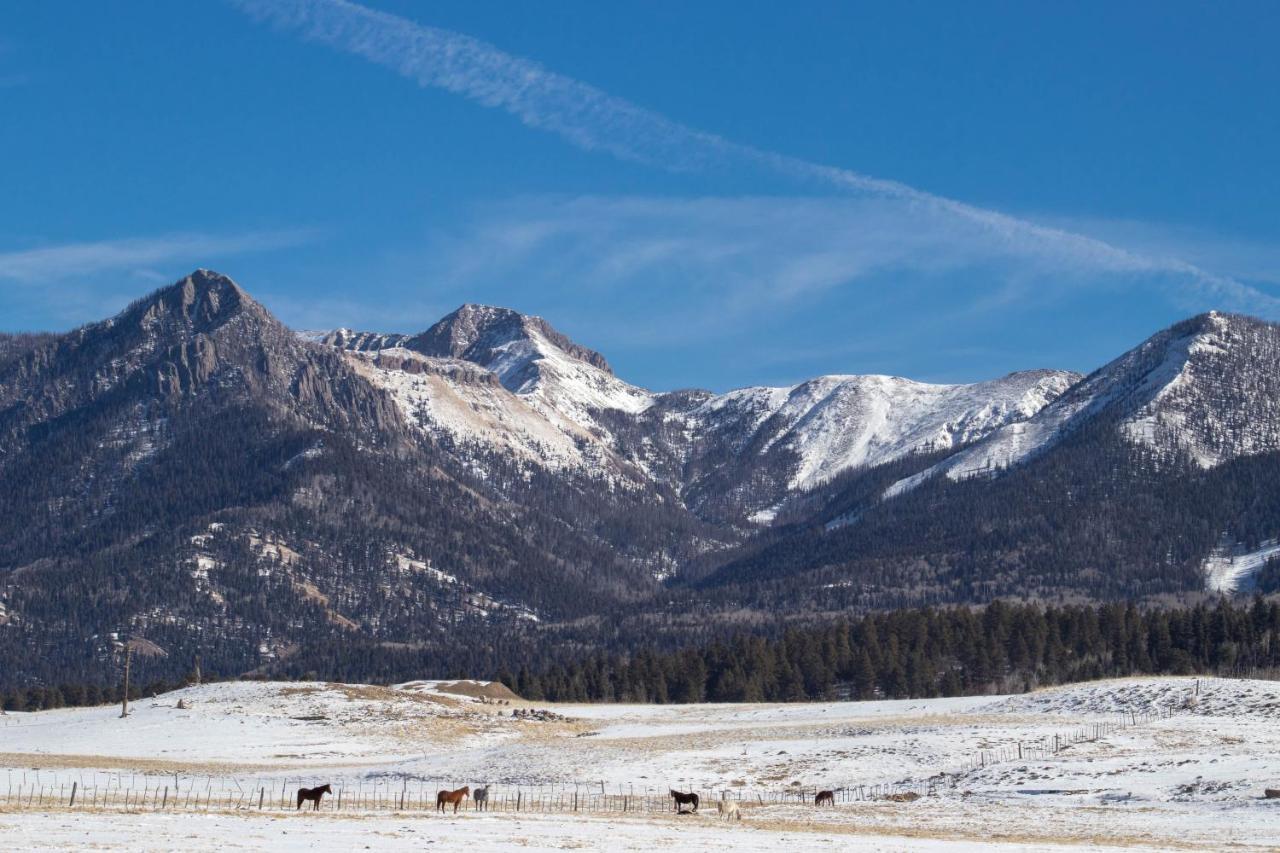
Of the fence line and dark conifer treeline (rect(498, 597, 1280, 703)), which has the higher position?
dark conifer treeline (rect(498, 597, 1280, 703))

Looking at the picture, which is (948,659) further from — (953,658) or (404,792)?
(404,792)

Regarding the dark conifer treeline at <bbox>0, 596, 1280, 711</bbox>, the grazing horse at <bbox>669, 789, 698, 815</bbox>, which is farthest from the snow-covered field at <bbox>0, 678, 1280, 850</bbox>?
the dark conifer treeline at <bbox>0, 596, 1280, 711</bbox>

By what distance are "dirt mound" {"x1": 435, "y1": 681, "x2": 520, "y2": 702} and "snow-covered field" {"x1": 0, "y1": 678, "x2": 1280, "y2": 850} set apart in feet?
67.8

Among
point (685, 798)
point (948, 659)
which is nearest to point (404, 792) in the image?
point (685, 798)

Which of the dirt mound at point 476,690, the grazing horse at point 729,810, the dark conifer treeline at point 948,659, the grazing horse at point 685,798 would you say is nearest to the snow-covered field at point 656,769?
the grazing horse at point 729,810

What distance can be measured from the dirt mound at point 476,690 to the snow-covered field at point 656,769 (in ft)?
67.8

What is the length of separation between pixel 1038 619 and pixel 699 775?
116318mm

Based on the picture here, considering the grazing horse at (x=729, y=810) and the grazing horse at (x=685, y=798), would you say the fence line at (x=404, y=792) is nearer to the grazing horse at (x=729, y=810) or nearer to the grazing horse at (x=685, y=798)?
the grazing horse at (x=685, y=798)

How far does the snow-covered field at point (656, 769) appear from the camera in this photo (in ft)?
170

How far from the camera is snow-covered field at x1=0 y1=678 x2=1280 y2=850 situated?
51688mm

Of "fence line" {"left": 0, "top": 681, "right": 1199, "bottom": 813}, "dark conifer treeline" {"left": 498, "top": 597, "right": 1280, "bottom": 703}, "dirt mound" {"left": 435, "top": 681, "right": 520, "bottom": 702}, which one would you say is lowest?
"fence line" {"left": 0, "top": 681, "right": 1199, "bottom": 813}


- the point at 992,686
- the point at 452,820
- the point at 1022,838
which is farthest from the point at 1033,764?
the point at 992,686

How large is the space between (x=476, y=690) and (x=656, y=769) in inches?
3478

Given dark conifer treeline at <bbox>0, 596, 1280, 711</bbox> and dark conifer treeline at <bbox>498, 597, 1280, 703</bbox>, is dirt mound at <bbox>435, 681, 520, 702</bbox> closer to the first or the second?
dark conifer treeline at <bbox>0, 596, 1280, 711</bbox>
